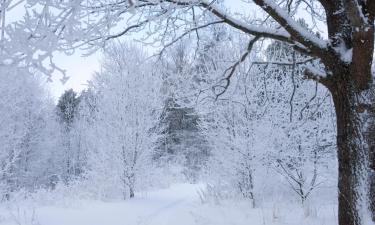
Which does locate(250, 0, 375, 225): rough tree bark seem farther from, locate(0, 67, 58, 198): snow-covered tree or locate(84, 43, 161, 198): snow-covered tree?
locate(0, 67, 58, 198): snow-covered tree

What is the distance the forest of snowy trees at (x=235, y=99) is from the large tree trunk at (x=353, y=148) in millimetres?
11

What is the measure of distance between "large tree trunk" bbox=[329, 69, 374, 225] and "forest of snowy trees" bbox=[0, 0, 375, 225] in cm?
1

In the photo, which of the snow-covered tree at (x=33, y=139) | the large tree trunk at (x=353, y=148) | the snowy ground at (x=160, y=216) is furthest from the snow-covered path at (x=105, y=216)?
the snow-covered tree at (x=33, y=139)

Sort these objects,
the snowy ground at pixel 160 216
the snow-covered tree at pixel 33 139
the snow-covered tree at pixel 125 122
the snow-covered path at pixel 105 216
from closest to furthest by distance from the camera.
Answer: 1. the snowy ground at pixel 160 216
2. the snow-covered path at pixel 105 216
3. the snow-covered tree at pixel 125 122
4. the snow-covered tree at pixel 33 139

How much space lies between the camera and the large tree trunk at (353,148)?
4.42m

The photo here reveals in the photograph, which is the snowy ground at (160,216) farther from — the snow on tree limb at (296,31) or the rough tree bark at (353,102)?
the snow on tree limb at (296,31)

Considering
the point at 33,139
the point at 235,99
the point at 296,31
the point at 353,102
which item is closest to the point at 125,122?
the point at 235,99

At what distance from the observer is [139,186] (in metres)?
16.4

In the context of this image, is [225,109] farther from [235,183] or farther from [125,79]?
[125,79]

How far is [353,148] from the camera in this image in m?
4.51

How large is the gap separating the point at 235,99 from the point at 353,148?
7.06 m

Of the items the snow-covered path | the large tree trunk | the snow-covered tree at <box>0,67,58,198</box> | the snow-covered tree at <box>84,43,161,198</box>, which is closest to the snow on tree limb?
the large tree trunk

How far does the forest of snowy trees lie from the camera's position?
4.41m

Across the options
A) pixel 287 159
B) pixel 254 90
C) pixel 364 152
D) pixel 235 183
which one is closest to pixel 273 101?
pixel 254 90
